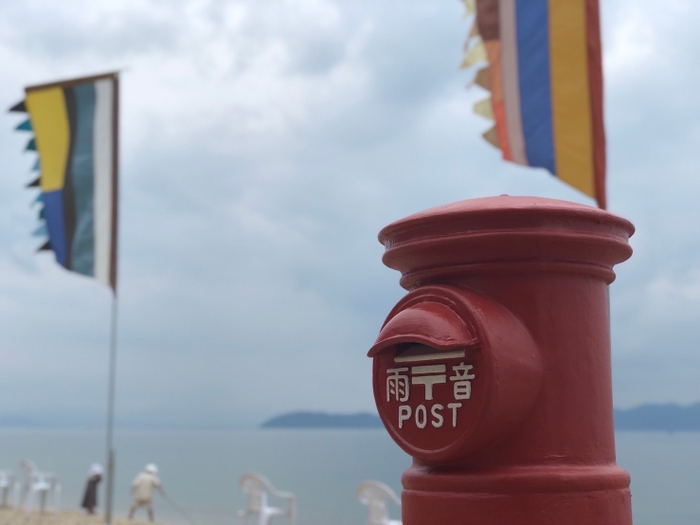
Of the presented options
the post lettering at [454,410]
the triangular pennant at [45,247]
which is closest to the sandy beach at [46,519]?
the triangular pennant at [45,247]

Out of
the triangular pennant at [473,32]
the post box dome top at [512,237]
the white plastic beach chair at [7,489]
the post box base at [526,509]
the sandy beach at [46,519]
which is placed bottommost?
the sandy beach at [46,519]

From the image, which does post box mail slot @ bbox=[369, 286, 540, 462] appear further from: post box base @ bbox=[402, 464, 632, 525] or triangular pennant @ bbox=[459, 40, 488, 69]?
triangular pennant @ bbox=[459, 40, 488, 69]

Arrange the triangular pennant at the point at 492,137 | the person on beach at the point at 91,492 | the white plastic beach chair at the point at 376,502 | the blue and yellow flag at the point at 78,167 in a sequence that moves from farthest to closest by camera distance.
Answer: the person on beach at the point at 91,492 < the blue and yellow flag at the point at 78,167 < the white plastic beach chair at the point at 376,502 < the triangular pennant at the point at 492,137

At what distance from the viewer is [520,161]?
17.8ft

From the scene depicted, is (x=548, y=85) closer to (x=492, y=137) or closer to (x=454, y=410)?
(x=492, y=137)

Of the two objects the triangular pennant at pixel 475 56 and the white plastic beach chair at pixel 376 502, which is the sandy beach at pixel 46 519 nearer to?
the white plastic beach chair at pixel 376 502

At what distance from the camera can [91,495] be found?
52.5 ft

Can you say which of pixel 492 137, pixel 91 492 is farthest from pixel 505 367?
pixel 91 492

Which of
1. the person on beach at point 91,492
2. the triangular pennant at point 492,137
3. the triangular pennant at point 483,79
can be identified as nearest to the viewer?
the triangular pennant at point 492,137

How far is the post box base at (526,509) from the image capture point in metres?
1.66

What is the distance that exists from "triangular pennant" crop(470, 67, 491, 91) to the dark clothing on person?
12.7 metres

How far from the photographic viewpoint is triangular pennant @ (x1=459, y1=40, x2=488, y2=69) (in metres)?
5.96

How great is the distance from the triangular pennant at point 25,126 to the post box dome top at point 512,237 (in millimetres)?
9802

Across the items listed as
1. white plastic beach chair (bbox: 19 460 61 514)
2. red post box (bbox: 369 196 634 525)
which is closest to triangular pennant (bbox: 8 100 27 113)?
white plastic beach chair (bbox: 19 460 61 514)
